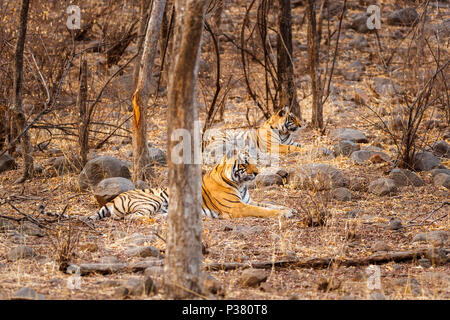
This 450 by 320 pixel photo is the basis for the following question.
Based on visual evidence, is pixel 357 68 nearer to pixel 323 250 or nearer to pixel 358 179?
pixel 358 179

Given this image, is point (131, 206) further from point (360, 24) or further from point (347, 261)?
point (360, 24)

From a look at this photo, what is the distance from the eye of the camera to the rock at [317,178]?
8656 millimetres

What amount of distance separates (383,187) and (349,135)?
3.44m

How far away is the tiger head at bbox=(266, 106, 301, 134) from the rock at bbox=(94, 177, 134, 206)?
14.8 feet

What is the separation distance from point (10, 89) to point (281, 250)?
6.32 meters

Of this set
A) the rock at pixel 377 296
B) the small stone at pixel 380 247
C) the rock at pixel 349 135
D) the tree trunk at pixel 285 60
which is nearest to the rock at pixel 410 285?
the rock at pixel 377 296

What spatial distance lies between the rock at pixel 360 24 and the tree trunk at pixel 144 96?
14.9 meters

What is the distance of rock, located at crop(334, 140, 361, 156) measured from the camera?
10.6 m

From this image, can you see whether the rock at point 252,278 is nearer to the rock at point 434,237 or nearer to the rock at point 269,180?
the rock at point 434,237

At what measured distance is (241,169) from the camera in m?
7.84

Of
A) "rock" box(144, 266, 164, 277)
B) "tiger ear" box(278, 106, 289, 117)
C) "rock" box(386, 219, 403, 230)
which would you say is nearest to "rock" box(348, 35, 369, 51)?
"tiger ear" box(278, 106, 289, 117)

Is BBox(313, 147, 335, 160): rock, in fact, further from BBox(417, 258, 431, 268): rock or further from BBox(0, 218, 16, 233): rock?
BBox(0, 218, 16, 233): rock

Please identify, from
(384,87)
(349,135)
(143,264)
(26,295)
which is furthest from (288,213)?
(384,87)
